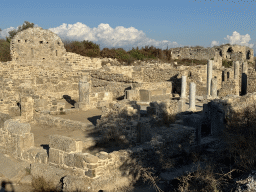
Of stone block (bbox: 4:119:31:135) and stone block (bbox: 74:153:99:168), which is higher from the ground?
stone block (bbox: 4:119:31:135)

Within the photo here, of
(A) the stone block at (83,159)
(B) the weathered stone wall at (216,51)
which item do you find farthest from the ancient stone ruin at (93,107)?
(B) the weathered stone wall at (216,51)

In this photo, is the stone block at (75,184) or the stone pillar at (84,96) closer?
the stone block at (75,184)

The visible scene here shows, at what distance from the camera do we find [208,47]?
3991cm

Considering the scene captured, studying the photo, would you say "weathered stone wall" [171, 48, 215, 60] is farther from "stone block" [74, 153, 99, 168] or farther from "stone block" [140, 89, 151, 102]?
"stone block" [74, 153, 99, 168]

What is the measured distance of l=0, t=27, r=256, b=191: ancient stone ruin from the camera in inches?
244

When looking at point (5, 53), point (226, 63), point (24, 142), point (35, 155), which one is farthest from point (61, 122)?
point (226, 63)

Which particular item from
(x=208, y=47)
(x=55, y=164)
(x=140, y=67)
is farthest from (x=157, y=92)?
(x=208, y=47)

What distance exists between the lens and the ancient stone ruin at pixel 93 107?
6.20 m

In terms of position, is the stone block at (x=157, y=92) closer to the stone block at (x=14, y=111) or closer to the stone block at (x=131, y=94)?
the stone block at (x=131, y=94)

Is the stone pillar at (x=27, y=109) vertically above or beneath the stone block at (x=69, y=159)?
above

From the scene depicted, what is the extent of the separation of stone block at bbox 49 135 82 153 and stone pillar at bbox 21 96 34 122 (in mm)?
5130

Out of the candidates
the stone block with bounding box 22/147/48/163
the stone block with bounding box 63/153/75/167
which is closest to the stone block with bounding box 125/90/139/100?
the stone block with bounding box 22/147/48/163

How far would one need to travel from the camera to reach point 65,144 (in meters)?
6.37

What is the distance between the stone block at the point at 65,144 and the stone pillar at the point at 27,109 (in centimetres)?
513
